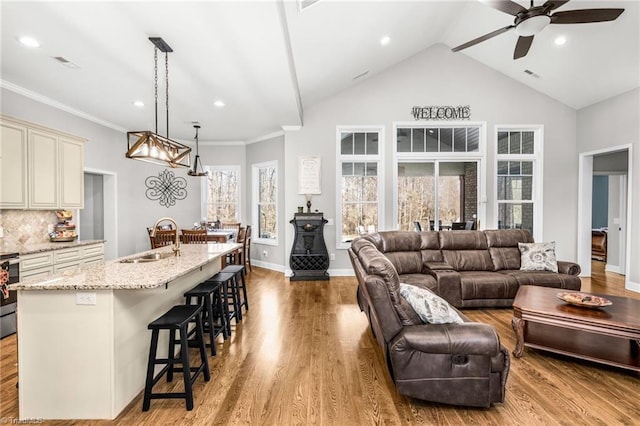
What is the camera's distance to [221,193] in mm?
7117

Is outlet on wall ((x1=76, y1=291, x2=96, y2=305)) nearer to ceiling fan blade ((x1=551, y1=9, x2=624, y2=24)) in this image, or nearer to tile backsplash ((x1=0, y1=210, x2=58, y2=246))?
tile backsplash ((x1=0, y1=210, x2=58, y2=246))

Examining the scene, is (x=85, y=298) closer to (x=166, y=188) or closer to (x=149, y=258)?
(x=149, y=258)

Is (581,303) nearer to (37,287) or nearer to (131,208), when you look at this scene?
(37,287)

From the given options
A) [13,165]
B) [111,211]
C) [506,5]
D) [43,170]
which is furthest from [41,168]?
[506,5]

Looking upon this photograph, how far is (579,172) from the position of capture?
5781 mm

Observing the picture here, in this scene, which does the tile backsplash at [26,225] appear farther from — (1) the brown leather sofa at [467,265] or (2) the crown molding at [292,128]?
(1) the brown leather sofa at [467,265]

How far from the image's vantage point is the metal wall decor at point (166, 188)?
21.1ft

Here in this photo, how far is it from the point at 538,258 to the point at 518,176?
2382mm

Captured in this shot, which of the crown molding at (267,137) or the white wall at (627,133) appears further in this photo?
the crown molding at (267,137)

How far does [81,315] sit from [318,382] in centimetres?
176

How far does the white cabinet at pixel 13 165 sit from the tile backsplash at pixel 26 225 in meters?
0.30

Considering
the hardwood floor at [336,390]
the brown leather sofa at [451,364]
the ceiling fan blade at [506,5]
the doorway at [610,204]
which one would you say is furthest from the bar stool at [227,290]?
the doorway at [610,204]

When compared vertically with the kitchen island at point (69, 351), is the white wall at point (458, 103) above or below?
above

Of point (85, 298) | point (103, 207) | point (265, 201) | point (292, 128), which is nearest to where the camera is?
point (85, 298)
